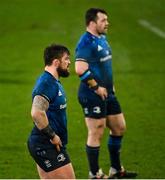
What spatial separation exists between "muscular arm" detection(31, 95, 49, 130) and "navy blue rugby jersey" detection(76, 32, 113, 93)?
105 inches

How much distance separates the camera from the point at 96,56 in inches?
560

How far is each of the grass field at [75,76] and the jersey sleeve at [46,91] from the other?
3.23 meters

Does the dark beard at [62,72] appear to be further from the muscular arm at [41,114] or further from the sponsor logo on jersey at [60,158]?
the sponsor logo on jersey at [60,158]

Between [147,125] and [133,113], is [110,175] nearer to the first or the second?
[147,125]

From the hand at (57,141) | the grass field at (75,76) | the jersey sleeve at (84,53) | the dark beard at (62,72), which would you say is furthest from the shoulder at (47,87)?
the grass field at (75,76)

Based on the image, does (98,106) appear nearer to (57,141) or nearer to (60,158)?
(60,158)

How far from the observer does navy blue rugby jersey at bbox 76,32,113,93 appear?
1417cm

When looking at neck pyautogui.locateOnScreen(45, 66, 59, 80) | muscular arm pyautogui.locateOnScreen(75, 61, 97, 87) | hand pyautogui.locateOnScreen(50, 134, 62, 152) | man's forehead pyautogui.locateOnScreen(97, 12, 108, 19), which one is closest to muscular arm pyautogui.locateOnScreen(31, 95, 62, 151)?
hand pyautogui.locateOnScreen(50, 134, 62, 152)

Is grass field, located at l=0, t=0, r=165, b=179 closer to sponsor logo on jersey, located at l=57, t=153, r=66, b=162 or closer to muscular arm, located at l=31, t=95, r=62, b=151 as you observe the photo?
sponsor logo on jersey, located at l=57, t=153, r=66, b=162

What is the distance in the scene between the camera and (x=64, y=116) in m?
11.9

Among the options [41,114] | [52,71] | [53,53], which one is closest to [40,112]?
[41,114]

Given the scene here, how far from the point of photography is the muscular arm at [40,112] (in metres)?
11.5

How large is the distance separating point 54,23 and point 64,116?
23455 mm

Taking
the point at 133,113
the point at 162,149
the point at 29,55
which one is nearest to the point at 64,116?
the point at 162,149
